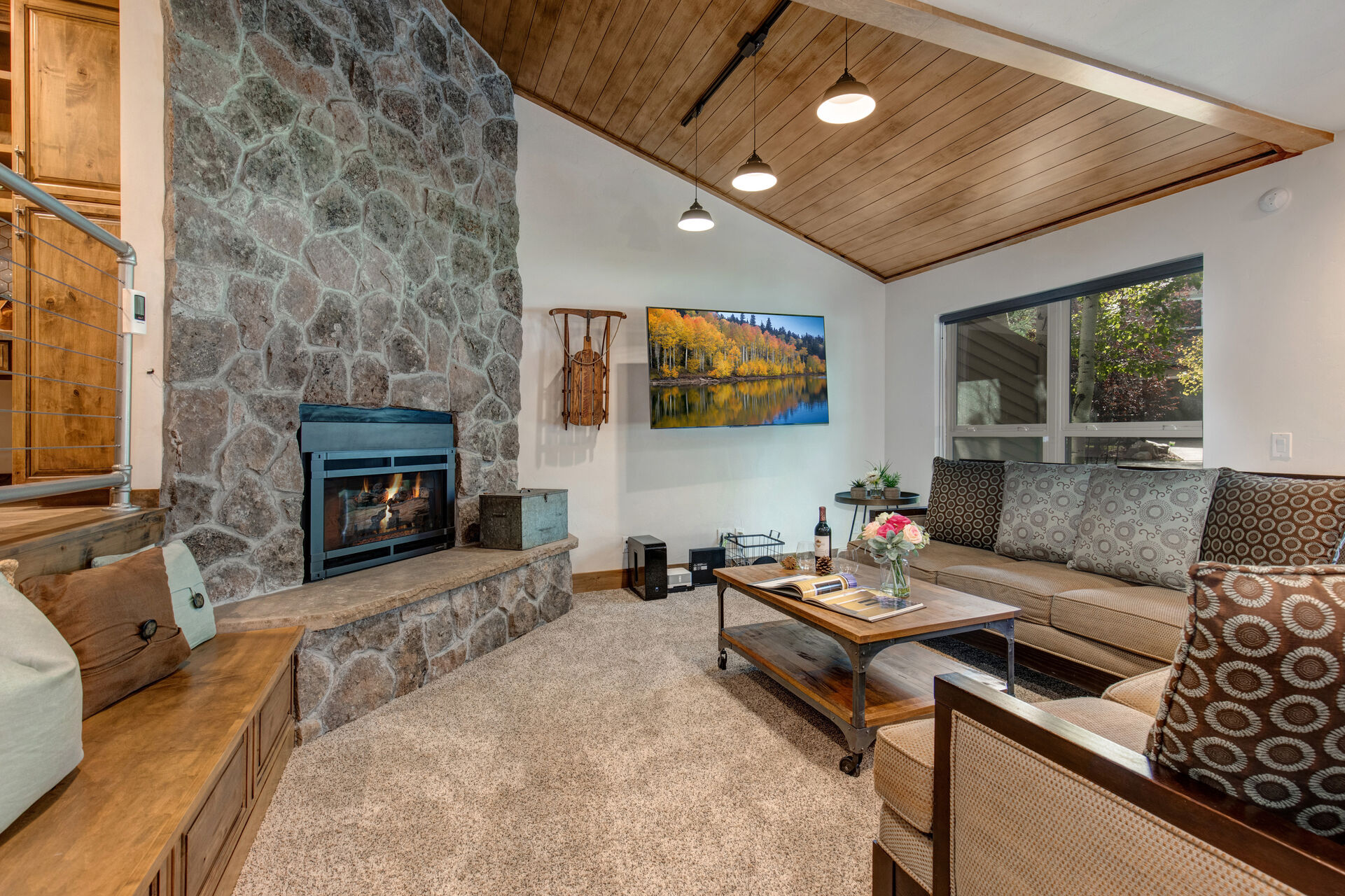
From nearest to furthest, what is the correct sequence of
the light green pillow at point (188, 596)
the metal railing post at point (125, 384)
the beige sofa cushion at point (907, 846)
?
1. the beige sofa cushion at point (907, 846)
2. the light green pillow at point (188, 596)
3. the metal railing post at point (125, 384)

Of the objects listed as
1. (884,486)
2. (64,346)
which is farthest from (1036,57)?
(64,346)

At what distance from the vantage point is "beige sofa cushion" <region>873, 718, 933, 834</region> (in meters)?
1.23

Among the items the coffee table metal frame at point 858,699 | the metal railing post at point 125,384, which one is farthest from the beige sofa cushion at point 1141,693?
the metal railing post at point 125,384

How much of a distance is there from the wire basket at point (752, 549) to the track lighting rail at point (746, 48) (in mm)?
2949

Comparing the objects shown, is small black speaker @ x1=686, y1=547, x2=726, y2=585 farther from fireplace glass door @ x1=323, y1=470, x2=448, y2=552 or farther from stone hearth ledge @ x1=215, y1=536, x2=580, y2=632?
fireplace glass door @ x1=323, y1=470, x2=448, y2=552

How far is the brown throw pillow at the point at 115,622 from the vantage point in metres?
1.44

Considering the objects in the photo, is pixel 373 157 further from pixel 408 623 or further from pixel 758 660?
pixel 758 660

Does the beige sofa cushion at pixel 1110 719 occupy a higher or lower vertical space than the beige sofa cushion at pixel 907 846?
higher

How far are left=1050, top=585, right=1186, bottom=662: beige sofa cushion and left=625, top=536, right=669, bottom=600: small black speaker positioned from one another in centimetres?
229

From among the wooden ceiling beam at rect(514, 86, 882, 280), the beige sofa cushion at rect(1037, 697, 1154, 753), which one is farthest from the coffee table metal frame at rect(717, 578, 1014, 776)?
the wooden ceiling beam at rect(514, 86, 882, 280)

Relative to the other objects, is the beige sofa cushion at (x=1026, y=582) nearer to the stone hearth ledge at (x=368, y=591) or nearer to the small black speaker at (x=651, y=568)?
the small black speaker at (x=651, y=568)

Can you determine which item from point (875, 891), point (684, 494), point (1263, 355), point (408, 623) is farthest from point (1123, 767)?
point (684, 494)

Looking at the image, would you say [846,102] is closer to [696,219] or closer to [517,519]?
[696,219]

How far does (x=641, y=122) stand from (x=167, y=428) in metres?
3.26
